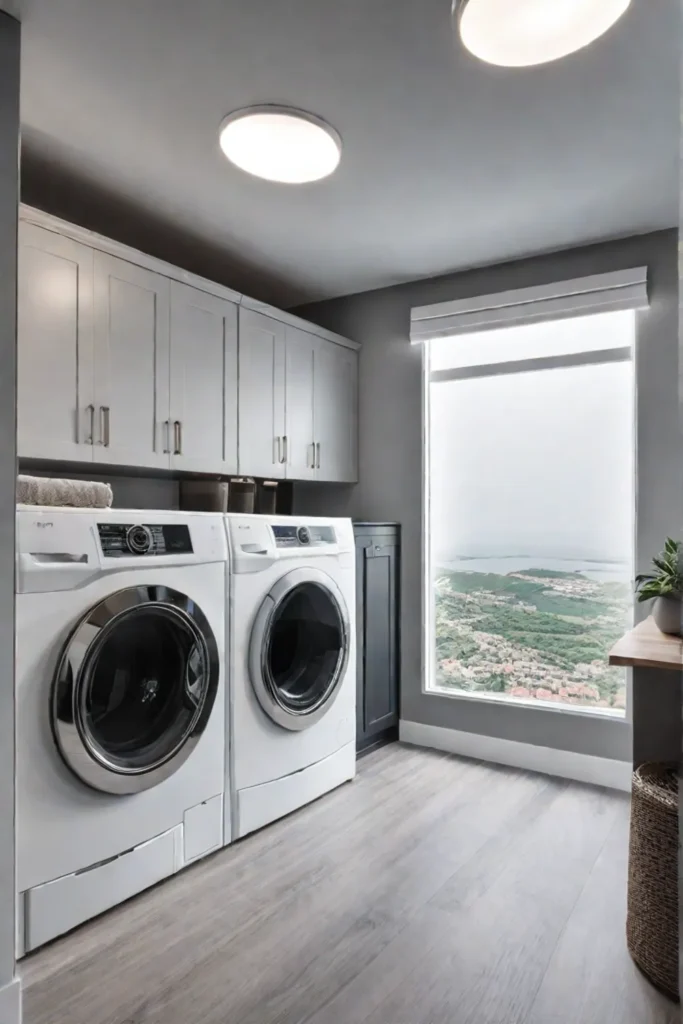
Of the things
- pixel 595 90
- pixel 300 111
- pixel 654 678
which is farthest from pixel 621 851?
pixel 300 111

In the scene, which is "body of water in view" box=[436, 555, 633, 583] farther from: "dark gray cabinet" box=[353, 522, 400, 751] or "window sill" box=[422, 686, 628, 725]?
"window sill" box=[422, 686, 628, 725]

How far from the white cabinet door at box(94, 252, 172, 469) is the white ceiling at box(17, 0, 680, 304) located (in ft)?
1.14

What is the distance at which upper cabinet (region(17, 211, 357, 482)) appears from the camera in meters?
2.32

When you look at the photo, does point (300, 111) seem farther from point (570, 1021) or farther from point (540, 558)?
point (570, 1021)

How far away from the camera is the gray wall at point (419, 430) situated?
3.00m

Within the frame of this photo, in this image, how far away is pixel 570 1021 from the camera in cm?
160

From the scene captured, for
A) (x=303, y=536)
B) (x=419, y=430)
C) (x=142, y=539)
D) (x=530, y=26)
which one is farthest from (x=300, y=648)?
(x=530, y=26)

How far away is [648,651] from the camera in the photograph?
1.75 meters

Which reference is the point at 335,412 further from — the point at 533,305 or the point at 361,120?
the point at 361,120

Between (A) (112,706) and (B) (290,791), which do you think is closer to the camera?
(A) (112,706)

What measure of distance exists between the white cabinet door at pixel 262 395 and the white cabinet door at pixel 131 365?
47cm

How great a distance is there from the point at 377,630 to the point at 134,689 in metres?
1.60

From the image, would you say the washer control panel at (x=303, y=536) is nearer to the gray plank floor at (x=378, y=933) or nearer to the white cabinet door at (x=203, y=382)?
the white cabinet door at (x=203, y=382)

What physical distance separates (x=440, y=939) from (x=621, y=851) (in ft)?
2.90
